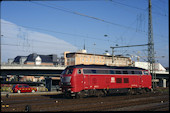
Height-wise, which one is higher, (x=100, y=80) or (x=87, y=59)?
(x=87, y=59)

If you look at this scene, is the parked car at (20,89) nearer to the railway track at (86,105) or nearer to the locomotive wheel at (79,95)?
the railway track at (86,105)

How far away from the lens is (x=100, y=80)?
1167 inches

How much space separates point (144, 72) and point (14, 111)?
24.8m

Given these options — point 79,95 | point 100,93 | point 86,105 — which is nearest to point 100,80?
point 100,93

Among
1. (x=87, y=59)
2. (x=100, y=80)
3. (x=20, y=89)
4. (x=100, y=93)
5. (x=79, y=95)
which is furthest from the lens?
(x=87, y=59)

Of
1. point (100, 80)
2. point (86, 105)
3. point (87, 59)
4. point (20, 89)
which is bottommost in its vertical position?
point (20, 89)

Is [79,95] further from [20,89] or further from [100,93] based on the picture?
[20,89]

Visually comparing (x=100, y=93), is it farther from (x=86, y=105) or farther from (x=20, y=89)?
(x=20, y=89)

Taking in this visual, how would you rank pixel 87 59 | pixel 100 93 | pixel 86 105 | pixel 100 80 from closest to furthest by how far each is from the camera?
pixel 86 105 → pixel 100 80 → pixel 100 93 → pixel 87 59

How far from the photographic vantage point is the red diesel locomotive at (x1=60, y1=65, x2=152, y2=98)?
27.2 meters

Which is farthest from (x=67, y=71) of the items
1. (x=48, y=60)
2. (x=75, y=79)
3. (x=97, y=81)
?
(x=48, y=60)

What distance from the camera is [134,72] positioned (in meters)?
34.4

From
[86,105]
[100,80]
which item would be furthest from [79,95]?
[86,105]

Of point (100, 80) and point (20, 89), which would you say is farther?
point (20, 89)
